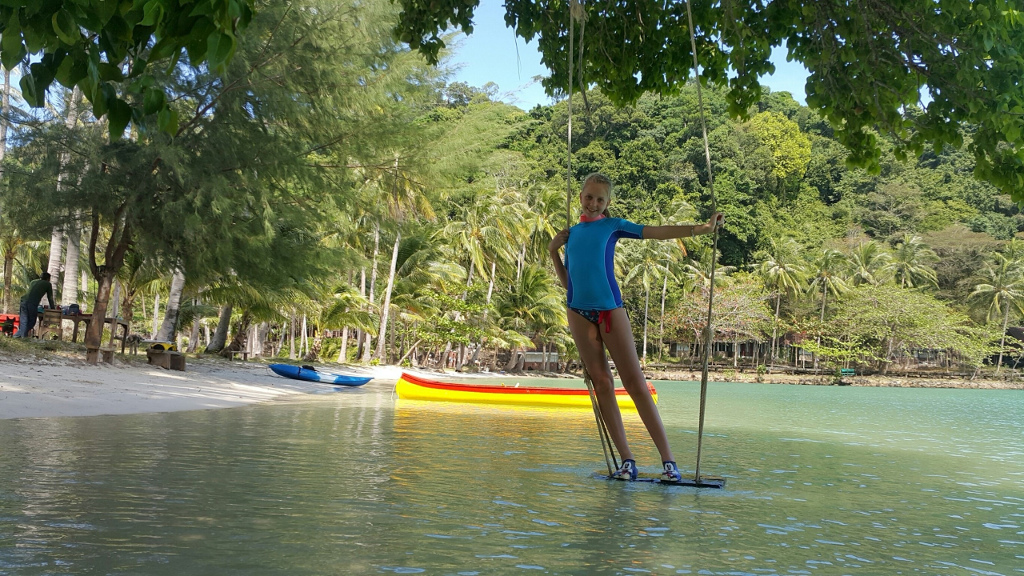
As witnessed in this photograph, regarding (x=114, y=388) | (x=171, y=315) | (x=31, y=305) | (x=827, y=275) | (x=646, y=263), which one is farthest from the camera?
(x=827, y=275)

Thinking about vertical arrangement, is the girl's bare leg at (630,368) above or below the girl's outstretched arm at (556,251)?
below

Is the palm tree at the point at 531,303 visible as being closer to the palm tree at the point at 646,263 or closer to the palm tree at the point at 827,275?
the palm tree at the point at 646,263

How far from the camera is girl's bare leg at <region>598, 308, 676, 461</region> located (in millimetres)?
4719

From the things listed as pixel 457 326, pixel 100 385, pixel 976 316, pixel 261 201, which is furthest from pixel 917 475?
pixel 976 316

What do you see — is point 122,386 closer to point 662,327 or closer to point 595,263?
point 595,263

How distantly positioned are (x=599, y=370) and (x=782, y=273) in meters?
53.2

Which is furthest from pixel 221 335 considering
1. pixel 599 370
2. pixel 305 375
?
pixel 599 370

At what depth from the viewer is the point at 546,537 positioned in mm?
3211

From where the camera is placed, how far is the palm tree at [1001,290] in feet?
177

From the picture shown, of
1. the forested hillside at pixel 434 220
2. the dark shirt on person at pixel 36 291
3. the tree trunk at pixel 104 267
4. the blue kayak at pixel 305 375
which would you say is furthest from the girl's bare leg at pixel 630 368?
the blue kayak at pixel 305 375

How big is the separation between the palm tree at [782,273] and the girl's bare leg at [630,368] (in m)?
52.4

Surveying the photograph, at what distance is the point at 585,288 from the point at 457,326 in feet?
106

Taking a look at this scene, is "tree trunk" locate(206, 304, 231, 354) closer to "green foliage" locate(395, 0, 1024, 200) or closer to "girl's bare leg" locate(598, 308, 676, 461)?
"green foliage" locate(395, 0, 1024, 200)

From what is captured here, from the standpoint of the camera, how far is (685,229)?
15.1 feet
